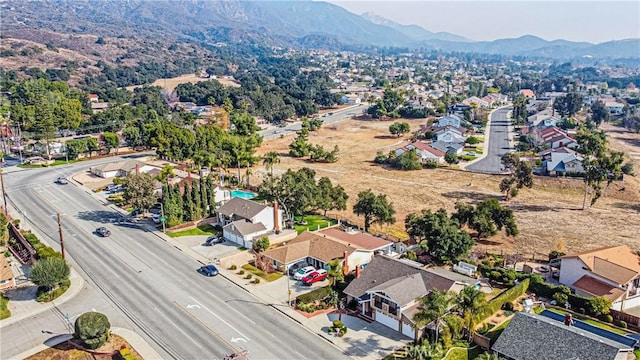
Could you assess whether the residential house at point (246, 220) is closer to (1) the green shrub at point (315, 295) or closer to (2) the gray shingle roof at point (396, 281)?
(1) the green shrub at point (315, 295)

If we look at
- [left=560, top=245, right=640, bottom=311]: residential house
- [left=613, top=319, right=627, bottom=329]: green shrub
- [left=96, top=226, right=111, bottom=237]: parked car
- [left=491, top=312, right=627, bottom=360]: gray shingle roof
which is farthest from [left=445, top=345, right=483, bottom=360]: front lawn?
[left=96, top=226, right=111, bottom=237]: parked car

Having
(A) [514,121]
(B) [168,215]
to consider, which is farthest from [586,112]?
(B) [168,215]

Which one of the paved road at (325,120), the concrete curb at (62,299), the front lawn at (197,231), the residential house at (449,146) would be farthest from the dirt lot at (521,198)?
the concrete curb at (62,299)

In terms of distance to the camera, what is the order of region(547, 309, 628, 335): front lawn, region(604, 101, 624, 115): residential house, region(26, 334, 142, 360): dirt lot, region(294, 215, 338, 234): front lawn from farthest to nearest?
1. region(604, 101, 624, 115): residential house
2. region(294, 215, 338, 234): front lawn
3. region(547, 309, 628, 335): front lawn
4. region(26, 334, 142, 360): dirt lot

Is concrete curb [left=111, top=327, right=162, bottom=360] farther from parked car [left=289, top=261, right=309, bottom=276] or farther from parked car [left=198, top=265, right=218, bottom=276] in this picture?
parked car [left=289, top=261, right=309, bottom=276]

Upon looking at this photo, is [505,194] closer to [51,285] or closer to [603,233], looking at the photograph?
[603,233]

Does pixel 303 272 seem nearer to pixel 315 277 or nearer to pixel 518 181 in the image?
pixel 315 277
